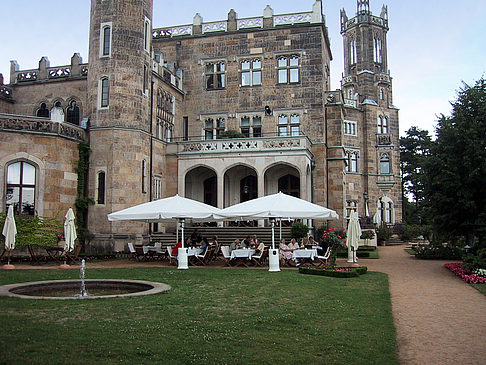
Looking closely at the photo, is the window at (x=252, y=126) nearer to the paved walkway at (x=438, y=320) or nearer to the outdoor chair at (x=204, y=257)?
the outdoor chair at (x=204, y=257)

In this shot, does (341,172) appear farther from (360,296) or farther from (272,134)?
(360,296)

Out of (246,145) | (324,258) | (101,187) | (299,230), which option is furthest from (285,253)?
(101,187)

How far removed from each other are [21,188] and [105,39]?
9.32 meters

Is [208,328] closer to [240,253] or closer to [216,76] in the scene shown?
[240,253]

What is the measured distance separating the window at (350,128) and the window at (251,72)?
1897cm

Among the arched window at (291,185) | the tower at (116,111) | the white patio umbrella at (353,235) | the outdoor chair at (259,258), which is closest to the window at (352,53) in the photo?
the arched window at (291,185)

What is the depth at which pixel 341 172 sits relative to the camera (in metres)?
32.3

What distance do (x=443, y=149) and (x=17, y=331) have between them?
54.1 ft

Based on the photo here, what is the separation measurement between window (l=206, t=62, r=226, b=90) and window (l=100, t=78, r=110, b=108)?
29.1 ft

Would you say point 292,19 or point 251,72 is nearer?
point 292,19

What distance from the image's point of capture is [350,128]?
50.2 m

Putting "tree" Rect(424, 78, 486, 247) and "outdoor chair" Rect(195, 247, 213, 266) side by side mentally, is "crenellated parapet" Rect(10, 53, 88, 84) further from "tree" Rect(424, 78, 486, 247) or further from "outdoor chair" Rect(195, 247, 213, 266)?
"tree" Rect(424, 78, 486, 247)

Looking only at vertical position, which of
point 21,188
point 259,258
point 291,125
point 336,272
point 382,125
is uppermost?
point 382,125

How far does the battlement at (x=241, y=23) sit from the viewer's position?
3256 centimetres
